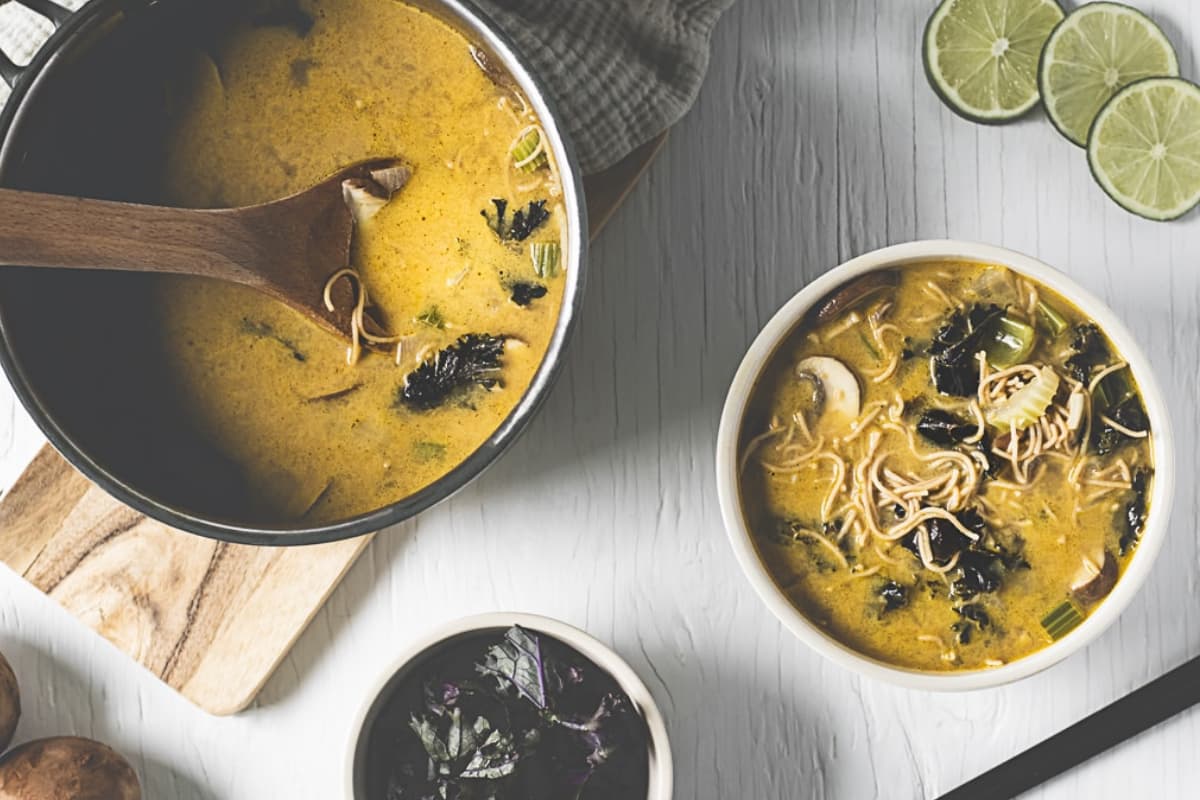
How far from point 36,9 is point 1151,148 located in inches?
51.1

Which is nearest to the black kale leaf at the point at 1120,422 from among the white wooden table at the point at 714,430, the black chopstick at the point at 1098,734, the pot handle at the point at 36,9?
the white wooden table at the point at 714,430

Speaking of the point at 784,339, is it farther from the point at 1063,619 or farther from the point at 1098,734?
the point at 1098,734

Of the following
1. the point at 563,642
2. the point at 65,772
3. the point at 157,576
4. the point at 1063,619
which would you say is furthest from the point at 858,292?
the point at 65,772

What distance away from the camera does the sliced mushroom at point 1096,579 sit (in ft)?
5.12

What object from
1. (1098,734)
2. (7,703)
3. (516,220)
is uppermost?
(516,220)

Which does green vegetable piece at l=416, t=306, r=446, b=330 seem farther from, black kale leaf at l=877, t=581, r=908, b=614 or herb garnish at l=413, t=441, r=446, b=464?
black kale leaf at l=877, t=581, r=908, b=614

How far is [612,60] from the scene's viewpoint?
161 cm

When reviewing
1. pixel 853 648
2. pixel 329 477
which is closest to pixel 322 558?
pixel 329 477

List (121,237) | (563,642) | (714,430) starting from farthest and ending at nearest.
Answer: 1. (714,430)
2. (563,642)
3. (121,237)

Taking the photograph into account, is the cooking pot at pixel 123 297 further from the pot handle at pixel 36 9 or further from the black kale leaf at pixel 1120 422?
the black kale leaf at pixel 1120 422

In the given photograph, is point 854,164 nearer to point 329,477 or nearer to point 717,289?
point 717,289

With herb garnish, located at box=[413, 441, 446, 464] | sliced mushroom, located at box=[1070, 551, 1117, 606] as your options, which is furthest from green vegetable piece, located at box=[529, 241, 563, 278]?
sliced mushroom, located at box=[1070, 551, 1117, 606]

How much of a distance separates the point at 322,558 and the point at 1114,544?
2.99ft

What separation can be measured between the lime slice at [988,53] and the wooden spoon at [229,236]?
2.25 feet
